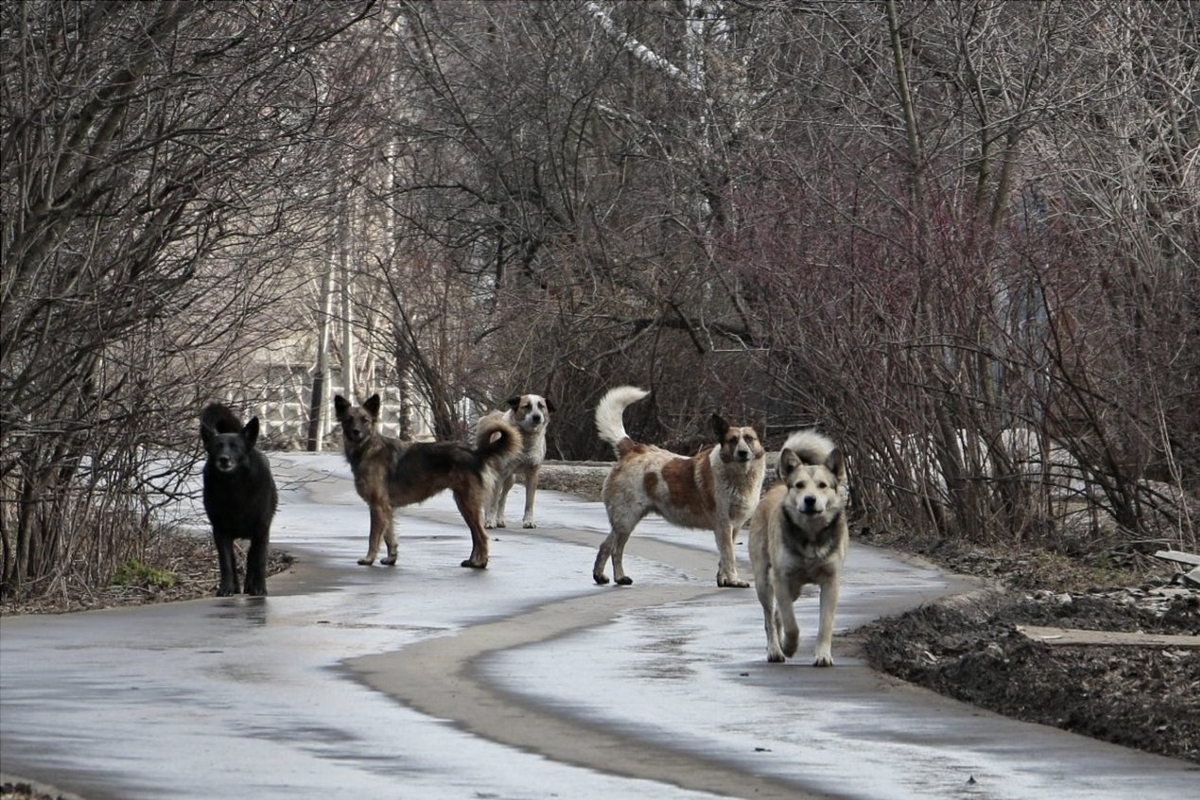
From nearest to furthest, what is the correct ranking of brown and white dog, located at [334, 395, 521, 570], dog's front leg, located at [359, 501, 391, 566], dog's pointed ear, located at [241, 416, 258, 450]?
dog's pointed ear, located at [241, 416, 258, 450] < dog's front leg, located at [359, 501, 391, 566] < brown and white dog, located at [334, 395, 521, 570]

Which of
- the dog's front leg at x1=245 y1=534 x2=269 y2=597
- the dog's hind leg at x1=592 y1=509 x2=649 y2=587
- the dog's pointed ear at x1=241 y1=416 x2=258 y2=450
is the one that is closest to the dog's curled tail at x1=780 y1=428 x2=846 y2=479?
the dog's hind leg at x1=592 y1=509 x2=649 y2=587

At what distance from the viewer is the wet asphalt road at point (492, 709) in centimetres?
839

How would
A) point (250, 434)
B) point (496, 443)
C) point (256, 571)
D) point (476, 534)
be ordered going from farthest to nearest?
point (496, 443) < point (476, 534) < point (250, 434) < point (256, 571)

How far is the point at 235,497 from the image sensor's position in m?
16.0

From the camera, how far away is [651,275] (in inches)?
1201

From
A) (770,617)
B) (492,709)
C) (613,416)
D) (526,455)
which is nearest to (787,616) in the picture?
(770,617)

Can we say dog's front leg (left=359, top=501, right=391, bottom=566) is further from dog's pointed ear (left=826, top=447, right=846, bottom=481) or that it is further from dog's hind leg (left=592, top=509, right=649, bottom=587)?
dog's pointed ear (left=826, top=447, right=846, bottom=481)

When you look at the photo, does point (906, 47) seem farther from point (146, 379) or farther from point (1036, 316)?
point (146, 379)

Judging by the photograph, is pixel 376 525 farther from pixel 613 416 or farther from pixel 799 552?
pixel 799 552

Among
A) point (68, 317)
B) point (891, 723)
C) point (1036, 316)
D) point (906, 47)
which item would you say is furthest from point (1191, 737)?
point (906, 47)

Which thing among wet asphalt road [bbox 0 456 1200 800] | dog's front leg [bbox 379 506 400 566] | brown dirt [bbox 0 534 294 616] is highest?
dog's front leg [bbox 379 506 400 566]

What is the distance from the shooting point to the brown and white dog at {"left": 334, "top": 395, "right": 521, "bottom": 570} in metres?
18.8

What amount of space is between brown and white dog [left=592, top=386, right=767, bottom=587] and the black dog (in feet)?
8.87

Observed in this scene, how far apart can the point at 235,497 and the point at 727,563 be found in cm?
381
